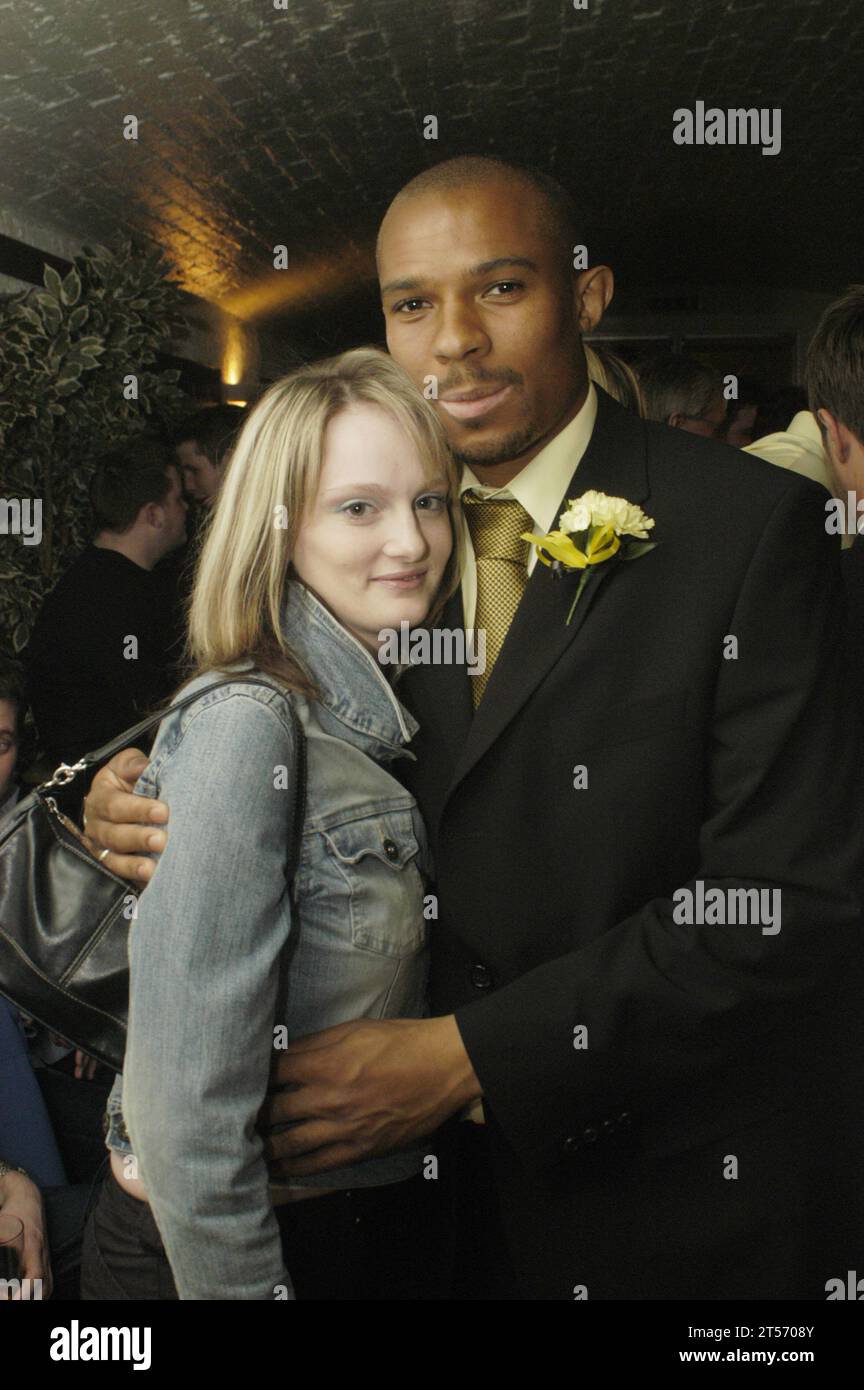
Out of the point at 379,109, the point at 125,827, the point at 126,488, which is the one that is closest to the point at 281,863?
the point at 125,827

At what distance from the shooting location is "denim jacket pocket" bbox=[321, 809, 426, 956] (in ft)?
3.68

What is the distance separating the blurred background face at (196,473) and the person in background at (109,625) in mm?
733

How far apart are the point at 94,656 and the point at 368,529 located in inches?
71.7

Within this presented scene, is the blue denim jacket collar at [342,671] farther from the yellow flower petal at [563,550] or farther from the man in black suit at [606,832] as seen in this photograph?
the yellow flower petal at [563,550]

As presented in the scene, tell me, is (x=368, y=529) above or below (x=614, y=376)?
below

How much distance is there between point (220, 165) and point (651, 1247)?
3.33 meters

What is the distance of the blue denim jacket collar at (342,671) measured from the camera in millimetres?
1180

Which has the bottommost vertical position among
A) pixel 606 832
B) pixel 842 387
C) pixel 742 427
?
pixel 606 832

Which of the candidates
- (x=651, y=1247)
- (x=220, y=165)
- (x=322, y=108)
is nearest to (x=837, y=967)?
(x=651, y=1247)

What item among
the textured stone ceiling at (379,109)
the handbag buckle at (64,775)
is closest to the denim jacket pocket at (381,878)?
the handbag buckle at (64,775)

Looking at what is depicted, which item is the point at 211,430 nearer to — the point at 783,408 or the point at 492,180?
the point at 783,408

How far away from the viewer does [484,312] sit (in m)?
1.36

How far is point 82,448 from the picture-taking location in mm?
3559

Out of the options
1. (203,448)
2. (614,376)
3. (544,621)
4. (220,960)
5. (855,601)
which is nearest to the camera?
(220,960)
